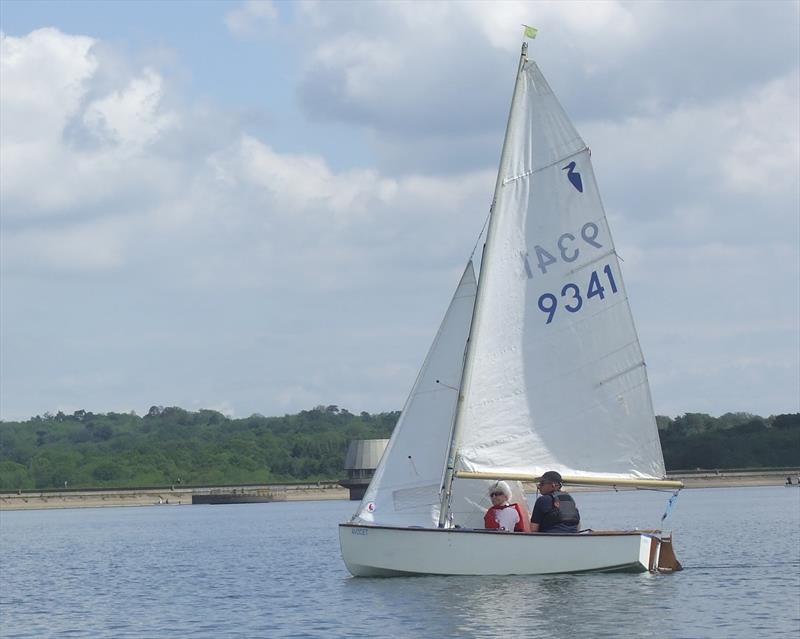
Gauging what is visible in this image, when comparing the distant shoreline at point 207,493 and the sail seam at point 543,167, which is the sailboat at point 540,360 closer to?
the sail seam at point 543,167

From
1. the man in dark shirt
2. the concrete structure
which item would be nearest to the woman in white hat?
the man in dark shirt

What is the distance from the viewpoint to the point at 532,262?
36469mm

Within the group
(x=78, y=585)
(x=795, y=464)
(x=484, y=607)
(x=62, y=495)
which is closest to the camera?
(x=484, y=607)

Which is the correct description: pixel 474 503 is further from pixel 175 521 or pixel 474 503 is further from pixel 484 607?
pixel 175 521

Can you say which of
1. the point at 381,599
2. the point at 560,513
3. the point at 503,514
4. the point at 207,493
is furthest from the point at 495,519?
the point at 207,493

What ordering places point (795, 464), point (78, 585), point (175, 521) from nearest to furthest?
point (78, 585) < point (175, 521) < point (795, 464)

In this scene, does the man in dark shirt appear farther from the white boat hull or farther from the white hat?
the white hat

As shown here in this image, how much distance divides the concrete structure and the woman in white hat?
354 ft

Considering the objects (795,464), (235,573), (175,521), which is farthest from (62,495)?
(235,573)

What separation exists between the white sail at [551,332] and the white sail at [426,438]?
109 centimetres

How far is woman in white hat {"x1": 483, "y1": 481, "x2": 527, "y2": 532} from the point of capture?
116 feet

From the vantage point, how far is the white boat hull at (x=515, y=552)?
34.5m

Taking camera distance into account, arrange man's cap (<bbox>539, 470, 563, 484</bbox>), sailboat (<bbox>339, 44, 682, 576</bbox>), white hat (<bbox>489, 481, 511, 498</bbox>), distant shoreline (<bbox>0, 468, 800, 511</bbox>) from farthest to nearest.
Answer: distant shoreline (<bbox>0, 468, 800, 511</bbox>) < sailboat (<bbox>339, 44, 682, 576</bbox>) < white hat (<bbox>489, 481, 511, 498</bbox>) < man's cap (<bbox>539, 470, 563, 484</bbox>)

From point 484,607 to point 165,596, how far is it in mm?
12029
